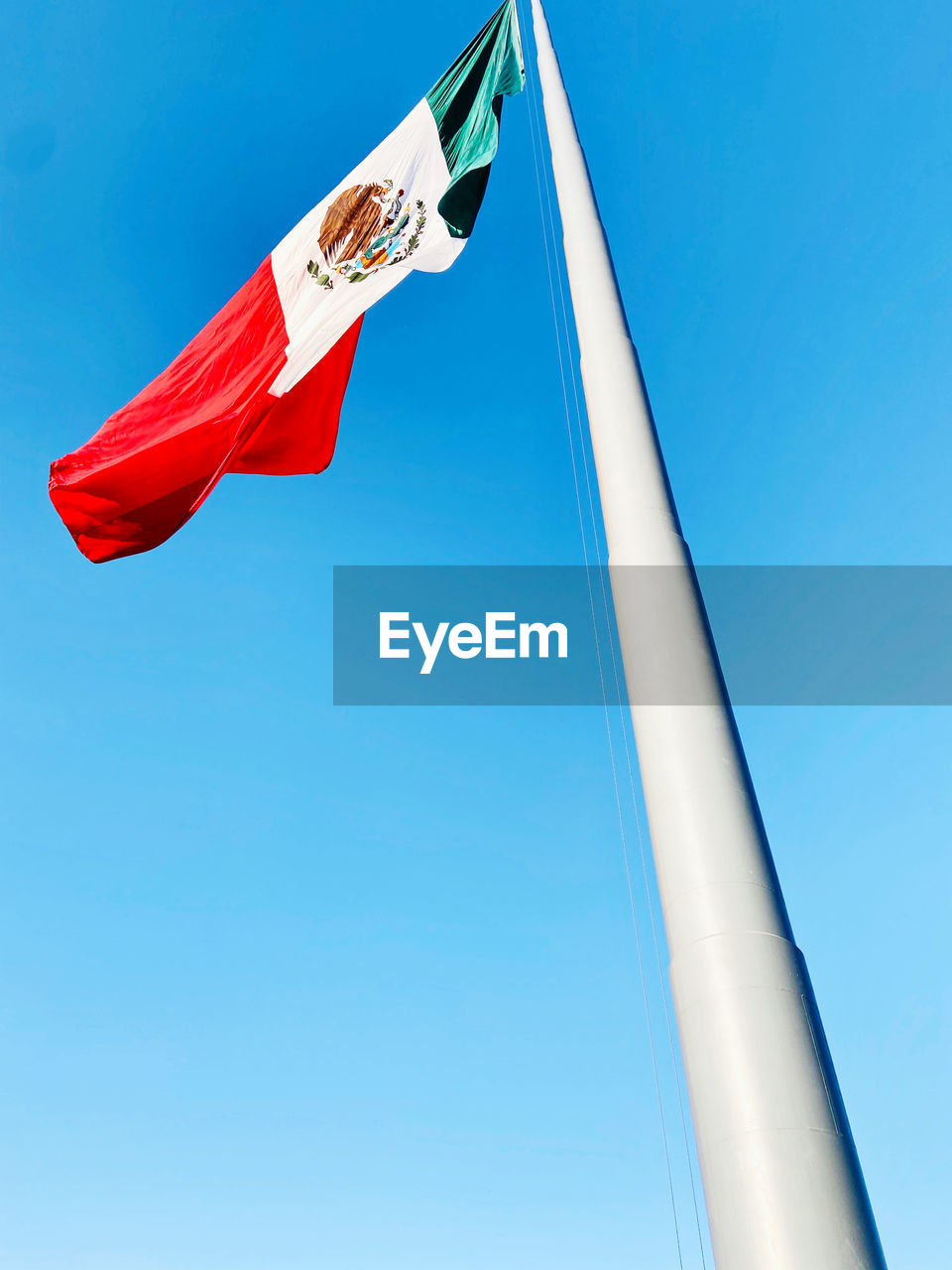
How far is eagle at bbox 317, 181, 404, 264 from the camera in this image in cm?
1154

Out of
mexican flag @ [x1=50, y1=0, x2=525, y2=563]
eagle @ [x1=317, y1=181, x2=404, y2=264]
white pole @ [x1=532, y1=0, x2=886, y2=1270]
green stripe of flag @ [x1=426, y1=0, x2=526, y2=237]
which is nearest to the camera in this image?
white pole @ [x1=532, y1=0, x2=886, y2=1270]

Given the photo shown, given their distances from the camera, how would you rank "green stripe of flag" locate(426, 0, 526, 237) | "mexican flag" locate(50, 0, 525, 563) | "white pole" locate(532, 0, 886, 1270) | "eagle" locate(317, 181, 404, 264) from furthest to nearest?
1. "eagle" locate(317, 181, 404, 264)
2. "mexican flag" locate(50, 0, 525, 563)
3. "green stripe of flag" locate(426, 0, 526, 237)
4. "white pole" locate(532, 0, 886, 1270)

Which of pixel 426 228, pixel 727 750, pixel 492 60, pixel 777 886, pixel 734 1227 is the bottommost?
pixel 734 1227

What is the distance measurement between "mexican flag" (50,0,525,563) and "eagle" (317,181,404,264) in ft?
0.05

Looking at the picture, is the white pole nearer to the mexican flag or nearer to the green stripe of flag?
the green stripe of flag

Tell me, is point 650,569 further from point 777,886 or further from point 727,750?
point 777,886

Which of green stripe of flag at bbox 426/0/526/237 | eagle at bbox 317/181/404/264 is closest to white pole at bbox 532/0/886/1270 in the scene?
green stripe of flag at bbox 426/0/526/237

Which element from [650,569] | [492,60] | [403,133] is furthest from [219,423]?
[650,569]

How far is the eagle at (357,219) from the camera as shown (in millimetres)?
11539

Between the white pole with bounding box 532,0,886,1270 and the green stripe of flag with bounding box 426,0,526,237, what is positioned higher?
the green stripe of flag with bounding box 426,0,526,237

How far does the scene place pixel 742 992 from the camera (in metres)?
4.71

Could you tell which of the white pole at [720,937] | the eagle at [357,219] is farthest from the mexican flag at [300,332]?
the white pole at [720,937]

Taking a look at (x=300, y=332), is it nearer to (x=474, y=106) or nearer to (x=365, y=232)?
(x=365, y=232)

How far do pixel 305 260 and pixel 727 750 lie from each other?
888 cm
